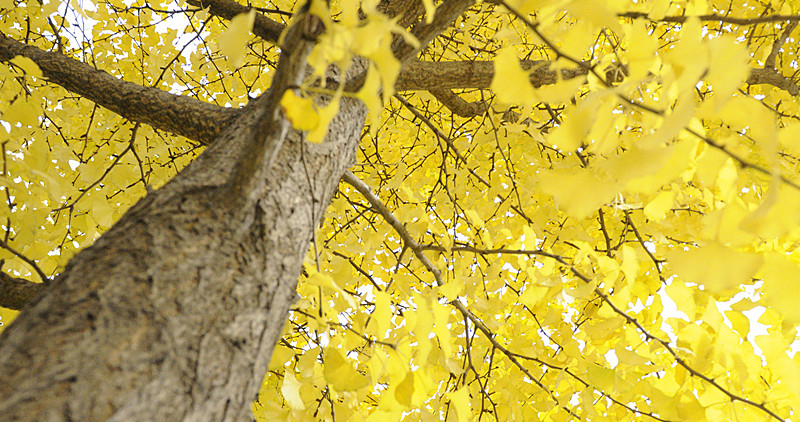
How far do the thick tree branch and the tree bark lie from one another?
368mm

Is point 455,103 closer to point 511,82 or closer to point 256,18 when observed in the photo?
point 256,18

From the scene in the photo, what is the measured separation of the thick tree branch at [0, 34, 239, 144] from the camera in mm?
1024

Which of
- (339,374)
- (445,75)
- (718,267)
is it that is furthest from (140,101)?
(718,267)

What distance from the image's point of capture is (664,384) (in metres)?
0.82

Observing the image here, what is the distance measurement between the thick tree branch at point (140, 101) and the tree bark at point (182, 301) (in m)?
0.37

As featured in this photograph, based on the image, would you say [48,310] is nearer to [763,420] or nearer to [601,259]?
[601,259]

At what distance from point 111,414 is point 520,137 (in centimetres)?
172

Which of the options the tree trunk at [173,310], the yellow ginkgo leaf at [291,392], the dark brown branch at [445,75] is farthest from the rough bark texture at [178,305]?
the dark brown branch at [445,75]

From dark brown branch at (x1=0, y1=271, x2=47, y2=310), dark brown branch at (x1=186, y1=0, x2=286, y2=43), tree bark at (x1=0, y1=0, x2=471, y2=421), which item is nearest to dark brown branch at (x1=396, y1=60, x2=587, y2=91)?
dark brown branch at (x1=186, y1=0, x2=286, y2=43)

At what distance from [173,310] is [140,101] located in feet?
2.79

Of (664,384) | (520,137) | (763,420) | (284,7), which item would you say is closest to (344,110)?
(664,384)

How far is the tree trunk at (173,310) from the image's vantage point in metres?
0.40

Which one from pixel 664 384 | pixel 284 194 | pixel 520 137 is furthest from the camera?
pixel 520 137

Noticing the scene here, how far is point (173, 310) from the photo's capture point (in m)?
0.47
